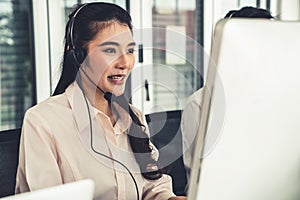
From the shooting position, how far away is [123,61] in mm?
1268

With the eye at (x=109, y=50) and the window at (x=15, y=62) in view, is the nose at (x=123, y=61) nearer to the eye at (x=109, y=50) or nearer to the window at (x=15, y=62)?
the eye at (x=109, y=50)

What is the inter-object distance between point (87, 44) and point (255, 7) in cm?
90

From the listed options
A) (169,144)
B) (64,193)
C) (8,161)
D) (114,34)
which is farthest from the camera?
(169,144)

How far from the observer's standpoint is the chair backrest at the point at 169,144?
1.33m

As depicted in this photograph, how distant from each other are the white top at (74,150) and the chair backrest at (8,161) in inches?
0.6

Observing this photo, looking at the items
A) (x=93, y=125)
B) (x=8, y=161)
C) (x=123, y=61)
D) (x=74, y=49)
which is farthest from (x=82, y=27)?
(x=8, y=161)

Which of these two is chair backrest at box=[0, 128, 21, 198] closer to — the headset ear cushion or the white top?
the white top

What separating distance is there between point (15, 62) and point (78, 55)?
0.59ft

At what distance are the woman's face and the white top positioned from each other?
0.07m

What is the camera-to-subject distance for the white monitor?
48 cm

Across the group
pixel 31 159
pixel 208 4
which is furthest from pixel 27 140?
pixel 208 4

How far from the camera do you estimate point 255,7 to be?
1.77 meters

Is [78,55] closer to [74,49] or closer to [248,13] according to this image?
[74,49]

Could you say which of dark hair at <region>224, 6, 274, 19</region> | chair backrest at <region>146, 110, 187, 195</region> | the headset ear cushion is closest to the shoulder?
the headset ear cushion
